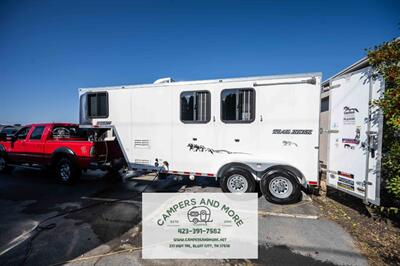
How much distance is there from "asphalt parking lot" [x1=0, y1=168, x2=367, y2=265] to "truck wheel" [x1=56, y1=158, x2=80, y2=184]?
→ 451 millimetres

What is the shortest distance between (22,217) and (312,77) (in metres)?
6.70

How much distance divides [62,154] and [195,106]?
184 inches

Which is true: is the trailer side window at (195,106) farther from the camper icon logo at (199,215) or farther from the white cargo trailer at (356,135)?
the white cargo trailer at (356,135)

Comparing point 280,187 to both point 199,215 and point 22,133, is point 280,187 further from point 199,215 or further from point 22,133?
point 22,133

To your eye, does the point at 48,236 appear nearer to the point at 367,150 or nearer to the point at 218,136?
the point at 218,136

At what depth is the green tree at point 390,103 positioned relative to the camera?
3166 mm

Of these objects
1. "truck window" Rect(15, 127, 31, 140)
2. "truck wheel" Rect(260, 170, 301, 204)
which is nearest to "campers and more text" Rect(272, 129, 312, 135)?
"truck wheel" Rect(260, 170, 301, 204)

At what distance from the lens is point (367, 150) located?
369 cm

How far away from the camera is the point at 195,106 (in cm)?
487

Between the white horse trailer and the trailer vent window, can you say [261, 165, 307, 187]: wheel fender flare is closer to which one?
the white horse trailer

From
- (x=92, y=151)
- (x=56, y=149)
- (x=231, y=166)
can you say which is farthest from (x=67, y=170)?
(x=231, y=166)

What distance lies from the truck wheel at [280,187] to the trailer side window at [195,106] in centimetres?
202

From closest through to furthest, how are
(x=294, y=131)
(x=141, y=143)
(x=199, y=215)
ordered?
1. (x=199, y=215)
2. (x=294, y=131)
3. (x=141, y=143)

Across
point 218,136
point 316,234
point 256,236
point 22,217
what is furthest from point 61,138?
point 316,234
